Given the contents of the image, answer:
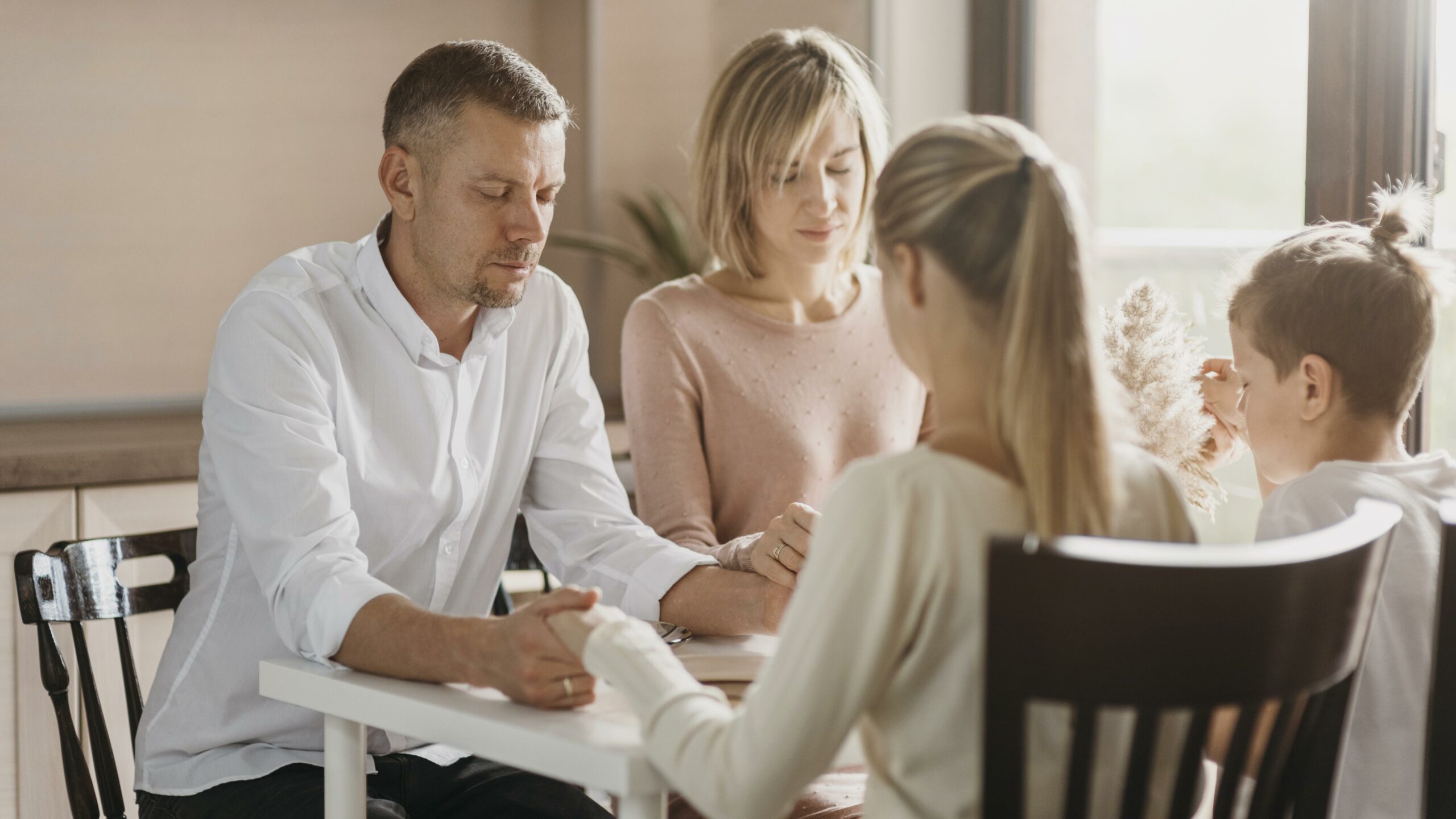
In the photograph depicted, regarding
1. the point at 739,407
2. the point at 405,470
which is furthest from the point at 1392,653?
the point at 405,470

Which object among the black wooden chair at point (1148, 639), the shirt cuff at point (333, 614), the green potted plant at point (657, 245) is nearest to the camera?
the black wooden chair at point (1148, 639)

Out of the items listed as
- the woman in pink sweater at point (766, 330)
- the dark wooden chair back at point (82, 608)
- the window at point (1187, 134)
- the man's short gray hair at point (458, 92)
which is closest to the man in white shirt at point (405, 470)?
the man's short gray hair at point (458, 92)

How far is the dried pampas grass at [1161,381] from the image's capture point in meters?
1.56

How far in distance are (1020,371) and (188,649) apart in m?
1.08

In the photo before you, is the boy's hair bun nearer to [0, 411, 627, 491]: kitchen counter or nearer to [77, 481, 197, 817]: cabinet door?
Result: [0, 411, 627, 491]: kitchen counter

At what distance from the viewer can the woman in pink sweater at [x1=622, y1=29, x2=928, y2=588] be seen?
6.28ft

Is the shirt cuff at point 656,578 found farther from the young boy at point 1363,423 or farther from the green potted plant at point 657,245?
the green potted plant at point 657,245

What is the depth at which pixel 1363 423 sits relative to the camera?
1388mm

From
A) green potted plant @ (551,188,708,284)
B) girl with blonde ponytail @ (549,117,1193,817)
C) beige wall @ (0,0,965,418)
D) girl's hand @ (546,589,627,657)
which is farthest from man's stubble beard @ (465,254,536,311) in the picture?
beige wall @ (0,0,965,418)

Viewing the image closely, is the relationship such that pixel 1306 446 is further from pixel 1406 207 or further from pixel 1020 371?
pixel 1020 371

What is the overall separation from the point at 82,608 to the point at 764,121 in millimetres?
1131

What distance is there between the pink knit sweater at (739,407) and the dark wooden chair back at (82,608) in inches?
27.2

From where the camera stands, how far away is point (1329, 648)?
88 cm

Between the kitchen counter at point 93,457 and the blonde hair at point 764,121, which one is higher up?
the blonde hair at point 764,121
